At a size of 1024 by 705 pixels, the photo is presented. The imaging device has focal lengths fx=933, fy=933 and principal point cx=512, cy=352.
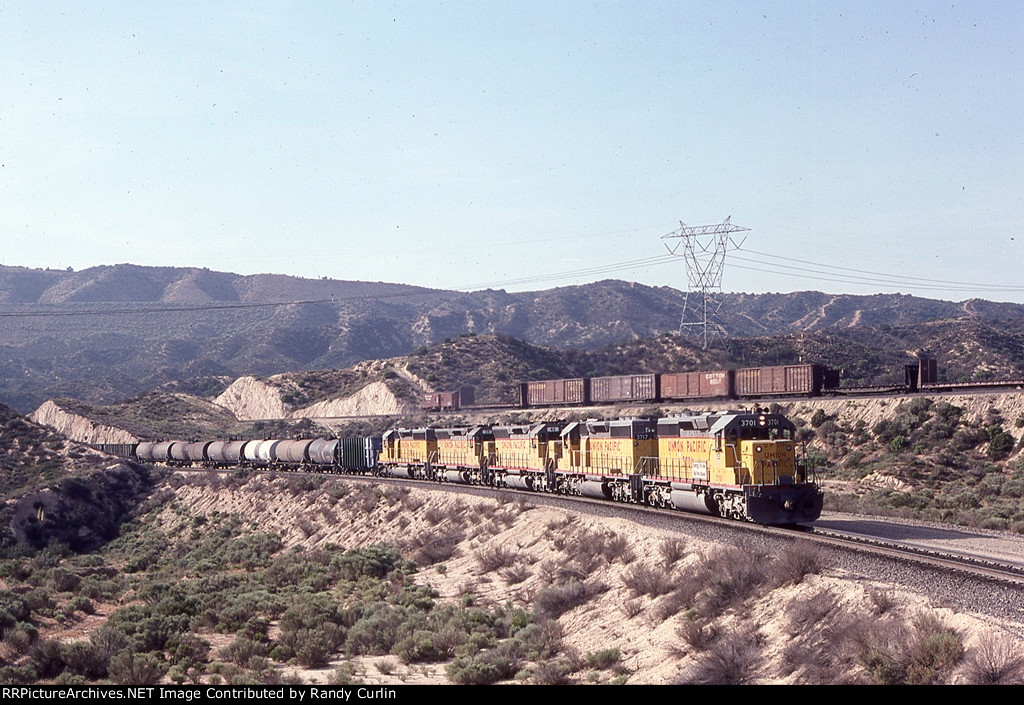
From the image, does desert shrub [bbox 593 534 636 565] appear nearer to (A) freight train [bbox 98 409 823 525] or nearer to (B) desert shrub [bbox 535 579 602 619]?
(B) desert shrub [bbox 535 579 602 619]

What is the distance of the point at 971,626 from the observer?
1327 centimetres

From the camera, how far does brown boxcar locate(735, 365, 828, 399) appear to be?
2581 inches

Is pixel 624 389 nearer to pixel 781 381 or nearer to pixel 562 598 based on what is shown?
pixel 781 381

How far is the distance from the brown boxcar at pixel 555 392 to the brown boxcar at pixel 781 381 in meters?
18.7

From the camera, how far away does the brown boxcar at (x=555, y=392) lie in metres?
86.3

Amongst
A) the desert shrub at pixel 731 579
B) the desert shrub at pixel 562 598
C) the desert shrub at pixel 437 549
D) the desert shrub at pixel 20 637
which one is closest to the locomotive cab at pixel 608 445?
the desert shrub at pixel 437 549

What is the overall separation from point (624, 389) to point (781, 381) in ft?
53.5

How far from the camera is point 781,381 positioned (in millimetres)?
67500

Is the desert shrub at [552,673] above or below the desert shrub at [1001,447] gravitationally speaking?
below

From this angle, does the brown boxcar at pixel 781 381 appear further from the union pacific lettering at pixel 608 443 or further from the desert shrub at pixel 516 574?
the desert shrub at pixel 516 574

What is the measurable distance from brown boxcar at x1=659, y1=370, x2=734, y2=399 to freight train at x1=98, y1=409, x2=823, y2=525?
26.4 meters

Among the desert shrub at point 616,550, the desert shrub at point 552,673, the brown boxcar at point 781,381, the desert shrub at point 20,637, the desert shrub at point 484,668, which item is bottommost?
the desert shrub at point 20,637
